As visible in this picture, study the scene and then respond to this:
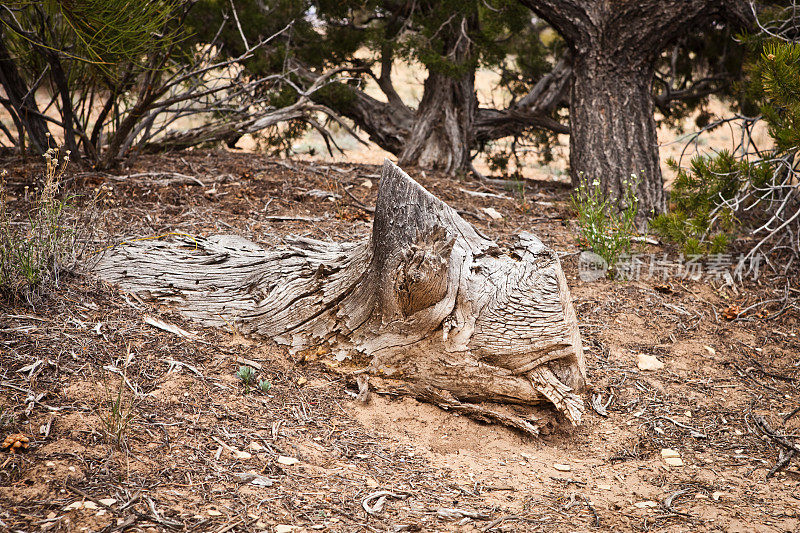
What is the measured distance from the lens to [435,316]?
2.97 meters

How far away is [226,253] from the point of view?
3.82m

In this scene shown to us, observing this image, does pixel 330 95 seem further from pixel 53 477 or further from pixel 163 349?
pixel 53 477

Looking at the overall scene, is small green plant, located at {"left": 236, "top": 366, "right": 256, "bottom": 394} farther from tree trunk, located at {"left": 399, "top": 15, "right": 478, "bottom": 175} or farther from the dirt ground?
tree trunk, located at {"left": 399, "top": 15, "right": 478, "bottom": 175}

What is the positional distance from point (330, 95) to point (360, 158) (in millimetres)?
5203

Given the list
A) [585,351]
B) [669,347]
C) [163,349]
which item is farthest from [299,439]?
[669,347]

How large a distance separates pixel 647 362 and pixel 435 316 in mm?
1471

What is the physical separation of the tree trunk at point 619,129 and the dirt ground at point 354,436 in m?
1.51

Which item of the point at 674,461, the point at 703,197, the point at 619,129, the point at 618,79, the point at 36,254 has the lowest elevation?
the point at 674,461

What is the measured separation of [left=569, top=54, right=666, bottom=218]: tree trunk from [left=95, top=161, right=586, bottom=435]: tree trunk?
236 cm

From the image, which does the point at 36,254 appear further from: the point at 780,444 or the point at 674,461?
the point at 780,444

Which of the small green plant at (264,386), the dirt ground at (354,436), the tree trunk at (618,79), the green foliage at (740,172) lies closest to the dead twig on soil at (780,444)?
the dirt ground at (354,436)

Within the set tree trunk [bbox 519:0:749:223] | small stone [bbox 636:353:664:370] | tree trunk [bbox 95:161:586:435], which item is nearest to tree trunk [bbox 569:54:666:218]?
tree trunk [bbox 519:0:749:223]

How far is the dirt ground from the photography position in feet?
7.13

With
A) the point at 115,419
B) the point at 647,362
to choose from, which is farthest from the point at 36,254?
the point at 647,362
